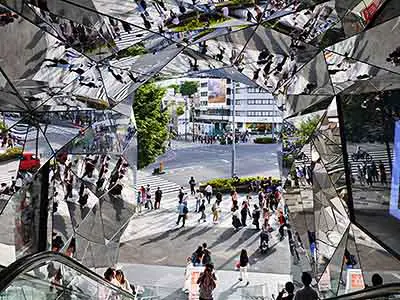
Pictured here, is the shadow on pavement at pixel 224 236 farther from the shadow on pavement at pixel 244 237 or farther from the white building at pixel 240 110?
the white building at pixel 240 110

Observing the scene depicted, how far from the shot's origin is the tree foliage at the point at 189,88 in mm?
74363

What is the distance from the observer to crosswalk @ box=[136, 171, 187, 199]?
80.7 feet

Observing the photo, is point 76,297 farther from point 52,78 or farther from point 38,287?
point 52,78

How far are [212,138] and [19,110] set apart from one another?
44125 millimetres

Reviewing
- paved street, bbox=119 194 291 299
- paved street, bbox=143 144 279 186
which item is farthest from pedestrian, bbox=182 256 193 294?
paved street, bbox=143 144 279 186

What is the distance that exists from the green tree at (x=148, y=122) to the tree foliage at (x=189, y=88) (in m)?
55.1

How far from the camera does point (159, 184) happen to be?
89.5ft

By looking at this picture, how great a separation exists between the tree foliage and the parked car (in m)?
66.2

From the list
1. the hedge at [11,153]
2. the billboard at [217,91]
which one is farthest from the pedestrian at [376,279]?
the billboard at [217,91]

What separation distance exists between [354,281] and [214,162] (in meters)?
26.9

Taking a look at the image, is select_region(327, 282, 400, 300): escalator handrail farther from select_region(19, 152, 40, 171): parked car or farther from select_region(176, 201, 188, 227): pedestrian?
select_region(176, 201, 188, 227): pedestrian

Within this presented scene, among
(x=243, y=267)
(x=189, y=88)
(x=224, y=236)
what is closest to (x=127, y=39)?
(x=243, y=267)

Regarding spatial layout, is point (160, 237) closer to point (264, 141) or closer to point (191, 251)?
point (191, 251)

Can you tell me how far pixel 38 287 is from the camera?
18.2 feet
